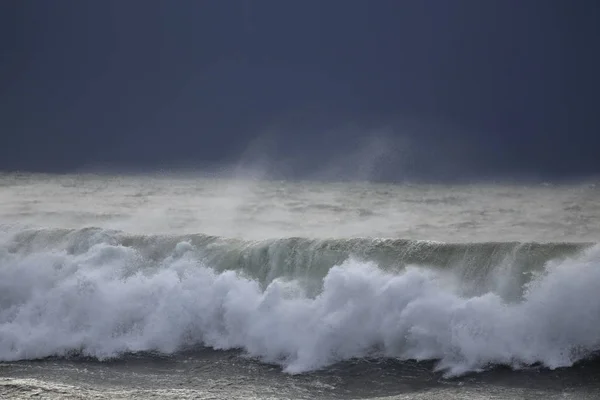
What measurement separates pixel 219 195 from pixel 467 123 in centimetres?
1947

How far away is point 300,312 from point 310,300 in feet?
0.86

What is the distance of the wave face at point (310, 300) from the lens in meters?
8.36

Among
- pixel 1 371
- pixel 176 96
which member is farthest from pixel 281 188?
pixel 176 96

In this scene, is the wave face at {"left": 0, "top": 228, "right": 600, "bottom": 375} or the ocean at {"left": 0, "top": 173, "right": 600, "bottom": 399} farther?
the wave face at {"left": 0, "top": 228, "right": 600, "bottom": 375}

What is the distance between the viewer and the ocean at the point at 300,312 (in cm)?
783

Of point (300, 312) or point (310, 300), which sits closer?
point (300, 312)

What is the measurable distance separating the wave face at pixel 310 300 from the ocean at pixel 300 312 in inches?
0.8

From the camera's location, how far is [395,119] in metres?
37.8

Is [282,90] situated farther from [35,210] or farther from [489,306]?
[489,306]

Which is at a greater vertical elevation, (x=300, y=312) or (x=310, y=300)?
(x=310, y=300)

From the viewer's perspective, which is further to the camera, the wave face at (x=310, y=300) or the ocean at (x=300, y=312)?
the wave face at (x=310, y=300)

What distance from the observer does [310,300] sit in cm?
966

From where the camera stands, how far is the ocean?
783 cm

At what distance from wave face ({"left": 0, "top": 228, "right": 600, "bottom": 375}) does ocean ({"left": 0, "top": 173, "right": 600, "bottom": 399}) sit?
2cm
